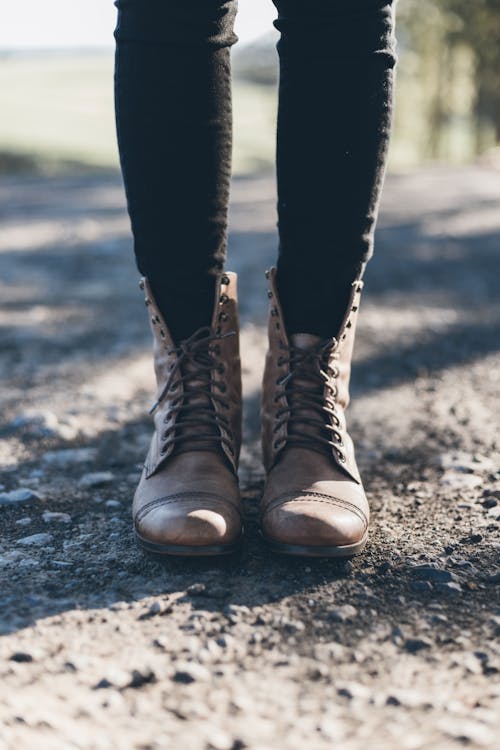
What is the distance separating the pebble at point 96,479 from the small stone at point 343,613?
0.69m

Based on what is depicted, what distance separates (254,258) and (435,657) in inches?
113

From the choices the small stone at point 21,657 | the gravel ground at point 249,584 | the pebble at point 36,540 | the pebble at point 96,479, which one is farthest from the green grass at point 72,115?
the small stone at point 21,657

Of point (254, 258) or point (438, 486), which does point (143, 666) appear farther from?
point (254, 258)

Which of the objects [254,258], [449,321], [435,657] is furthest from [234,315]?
[254,258]

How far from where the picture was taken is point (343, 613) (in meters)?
1.14

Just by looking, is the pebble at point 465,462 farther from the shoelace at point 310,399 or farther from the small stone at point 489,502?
the shoelace at point 310,399

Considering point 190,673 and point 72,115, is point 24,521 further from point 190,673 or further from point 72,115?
point 72,115

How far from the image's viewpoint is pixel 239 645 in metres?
1.07

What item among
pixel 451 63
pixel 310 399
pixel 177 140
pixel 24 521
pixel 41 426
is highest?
pixel 451 63

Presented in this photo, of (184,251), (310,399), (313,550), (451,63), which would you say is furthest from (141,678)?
(451,63)

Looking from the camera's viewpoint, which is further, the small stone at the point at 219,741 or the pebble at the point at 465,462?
the pebble at the point at 465,462

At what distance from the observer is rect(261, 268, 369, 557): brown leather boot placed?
129 centimetres

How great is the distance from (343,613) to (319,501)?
23 cm

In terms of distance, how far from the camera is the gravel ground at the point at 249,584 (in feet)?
3.06
